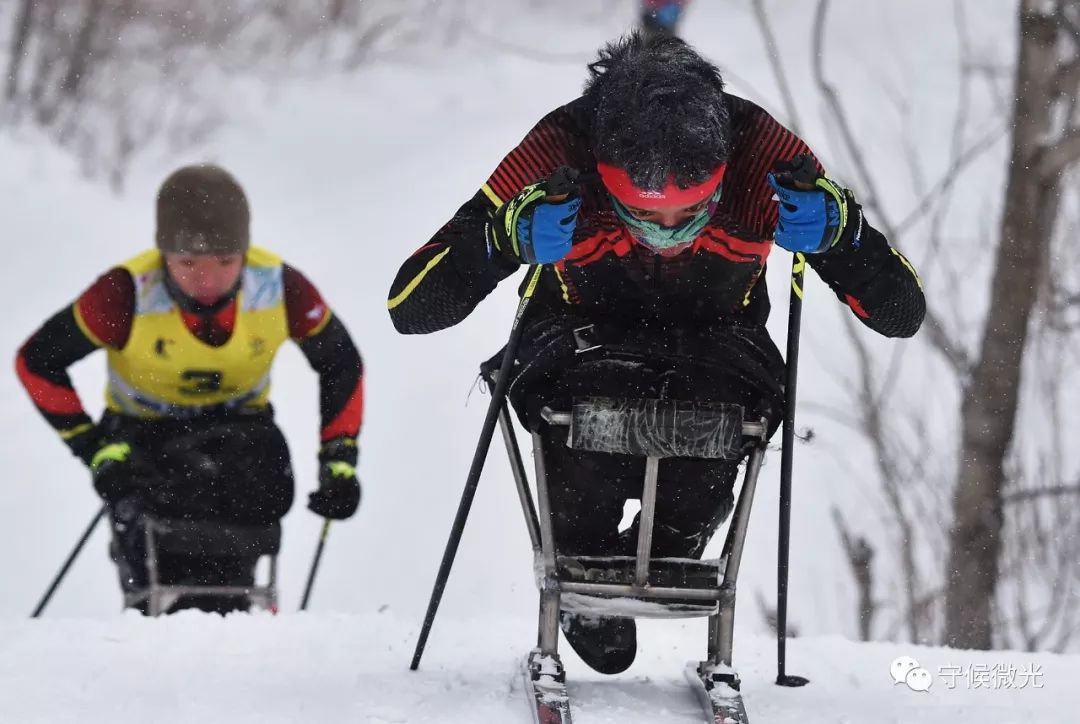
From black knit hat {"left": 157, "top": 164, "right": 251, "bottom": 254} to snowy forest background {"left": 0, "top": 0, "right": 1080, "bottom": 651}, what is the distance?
5.20ft

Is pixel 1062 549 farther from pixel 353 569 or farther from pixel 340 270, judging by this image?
pixel 340 270

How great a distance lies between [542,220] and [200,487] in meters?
2.78

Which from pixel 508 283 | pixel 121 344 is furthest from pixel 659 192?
pixel 508 283

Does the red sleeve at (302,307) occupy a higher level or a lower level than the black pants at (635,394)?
higher

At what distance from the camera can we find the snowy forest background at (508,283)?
796 cm

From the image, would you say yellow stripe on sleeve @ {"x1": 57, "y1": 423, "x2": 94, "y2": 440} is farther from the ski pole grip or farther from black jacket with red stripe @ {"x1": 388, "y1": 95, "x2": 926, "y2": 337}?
the ski pole grip

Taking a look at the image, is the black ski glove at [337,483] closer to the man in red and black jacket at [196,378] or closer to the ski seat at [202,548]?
the man in red and black jacket at [196,378]

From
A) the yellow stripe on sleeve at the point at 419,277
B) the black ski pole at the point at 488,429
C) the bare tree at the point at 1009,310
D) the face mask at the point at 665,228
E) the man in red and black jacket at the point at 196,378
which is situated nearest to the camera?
the face mask at the point at 665,228

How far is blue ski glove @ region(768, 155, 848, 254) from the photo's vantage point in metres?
3.07

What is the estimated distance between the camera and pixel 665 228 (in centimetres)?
318

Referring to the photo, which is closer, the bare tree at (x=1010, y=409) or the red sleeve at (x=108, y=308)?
the red sleeve at (x=108, y=308)

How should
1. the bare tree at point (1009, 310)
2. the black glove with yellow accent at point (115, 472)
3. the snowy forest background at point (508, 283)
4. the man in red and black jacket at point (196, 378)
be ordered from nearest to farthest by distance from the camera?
the black glove with yellow accent at point (115, 472) < the man in red and black jacket at point (196, 378) < the bare tree at point (1009, 310) < the snowy forest background at point (508, 283)

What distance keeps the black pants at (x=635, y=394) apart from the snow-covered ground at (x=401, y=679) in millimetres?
434

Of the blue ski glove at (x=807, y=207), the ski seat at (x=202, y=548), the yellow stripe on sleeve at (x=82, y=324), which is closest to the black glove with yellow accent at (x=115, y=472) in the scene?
the ski seat at (x=202, y=548)
